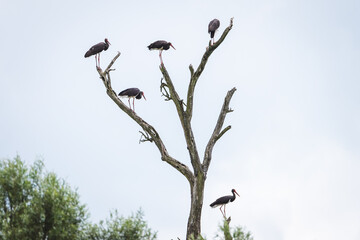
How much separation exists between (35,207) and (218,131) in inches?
321

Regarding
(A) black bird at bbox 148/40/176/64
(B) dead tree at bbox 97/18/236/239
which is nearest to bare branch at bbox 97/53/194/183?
(B) dead tree at bbox 97/18/236/239

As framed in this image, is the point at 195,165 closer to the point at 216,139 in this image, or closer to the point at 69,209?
the point at 216,139

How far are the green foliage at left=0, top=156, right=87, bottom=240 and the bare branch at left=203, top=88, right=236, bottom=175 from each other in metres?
5.70

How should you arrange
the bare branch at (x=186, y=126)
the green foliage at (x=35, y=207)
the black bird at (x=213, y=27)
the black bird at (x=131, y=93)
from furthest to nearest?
the black bird at (x=131, y=93) → the black bird at (x=213, y=27) → the bare branch at (x=186, y=126) → the green foliage at (x=35, y=207)

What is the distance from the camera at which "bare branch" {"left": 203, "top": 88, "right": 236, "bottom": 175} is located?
2273cm

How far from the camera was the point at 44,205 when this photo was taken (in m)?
18.5

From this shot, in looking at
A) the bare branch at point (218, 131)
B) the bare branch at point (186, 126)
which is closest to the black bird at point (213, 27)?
the bare branch at point (218, 131)

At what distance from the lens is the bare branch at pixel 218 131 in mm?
22734

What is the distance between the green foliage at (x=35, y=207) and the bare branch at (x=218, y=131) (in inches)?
224

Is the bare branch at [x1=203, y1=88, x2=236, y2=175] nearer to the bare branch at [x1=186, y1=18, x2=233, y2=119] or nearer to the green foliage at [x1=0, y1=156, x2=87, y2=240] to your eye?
the bare branch at [x1=186, y1=18, x2=233, y2=119]

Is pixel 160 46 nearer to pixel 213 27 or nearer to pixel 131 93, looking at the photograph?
pixel 131 93

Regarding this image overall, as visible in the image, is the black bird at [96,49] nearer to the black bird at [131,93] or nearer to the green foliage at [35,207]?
the black bird at [131,93]

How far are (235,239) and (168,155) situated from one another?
4.81 m

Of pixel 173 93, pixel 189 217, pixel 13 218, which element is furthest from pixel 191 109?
pixel 13 218
